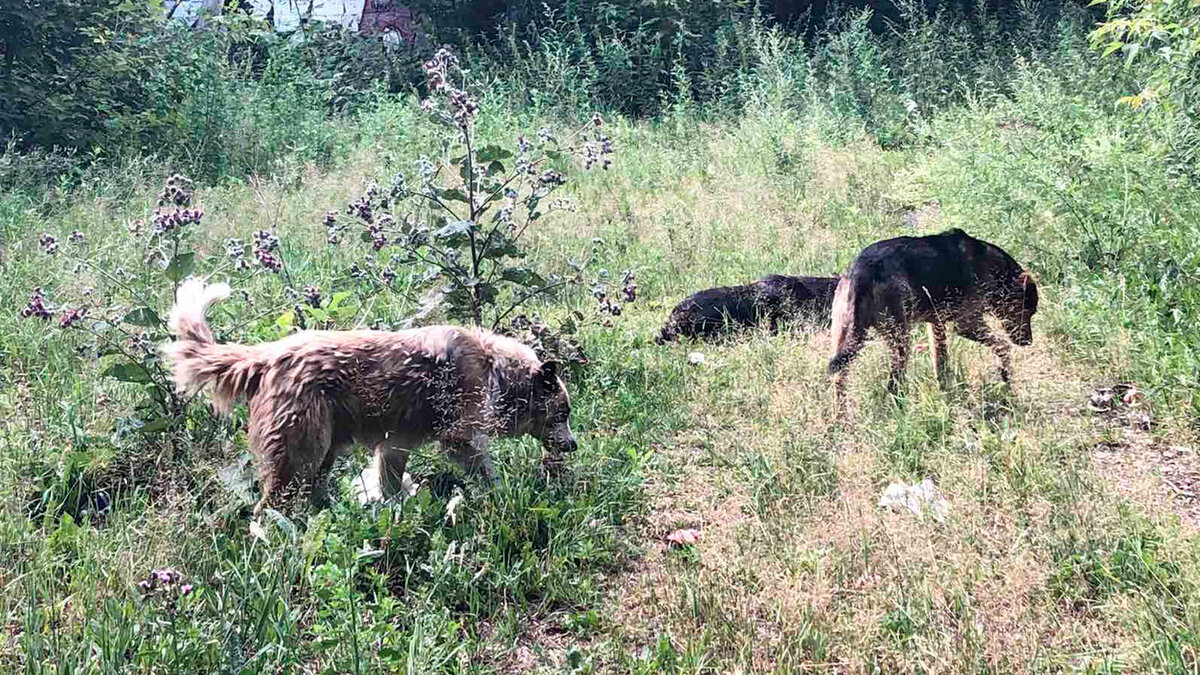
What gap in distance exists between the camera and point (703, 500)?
13.0 feet

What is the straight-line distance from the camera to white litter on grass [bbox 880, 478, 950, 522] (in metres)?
3.51

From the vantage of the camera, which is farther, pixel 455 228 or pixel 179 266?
pixel 455 228

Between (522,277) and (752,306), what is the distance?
6.33 ft

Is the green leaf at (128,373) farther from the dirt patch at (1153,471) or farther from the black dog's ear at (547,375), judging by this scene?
the dirt patch at (1153,471)

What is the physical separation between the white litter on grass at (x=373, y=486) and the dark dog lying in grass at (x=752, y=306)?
2243 mm

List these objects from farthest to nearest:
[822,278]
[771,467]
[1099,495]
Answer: [822,278] < [771,467] < [1099,495]

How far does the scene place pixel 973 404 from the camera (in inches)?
183

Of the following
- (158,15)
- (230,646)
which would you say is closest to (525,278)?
(230,646)

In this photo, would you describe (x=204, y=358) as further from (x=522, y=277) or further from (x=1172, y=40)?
(x=1172, y=40)

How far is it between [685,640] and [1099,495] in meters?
1.74

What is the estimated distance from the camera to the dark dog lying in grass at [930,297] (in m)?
4.84

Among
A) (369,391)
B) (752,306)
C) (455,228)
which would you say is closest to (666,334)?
(752,306)

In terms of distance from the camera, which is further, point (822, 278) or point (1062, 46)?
point (1062, 46)

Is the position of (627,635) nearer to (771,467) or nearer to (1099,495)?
(771,467)
